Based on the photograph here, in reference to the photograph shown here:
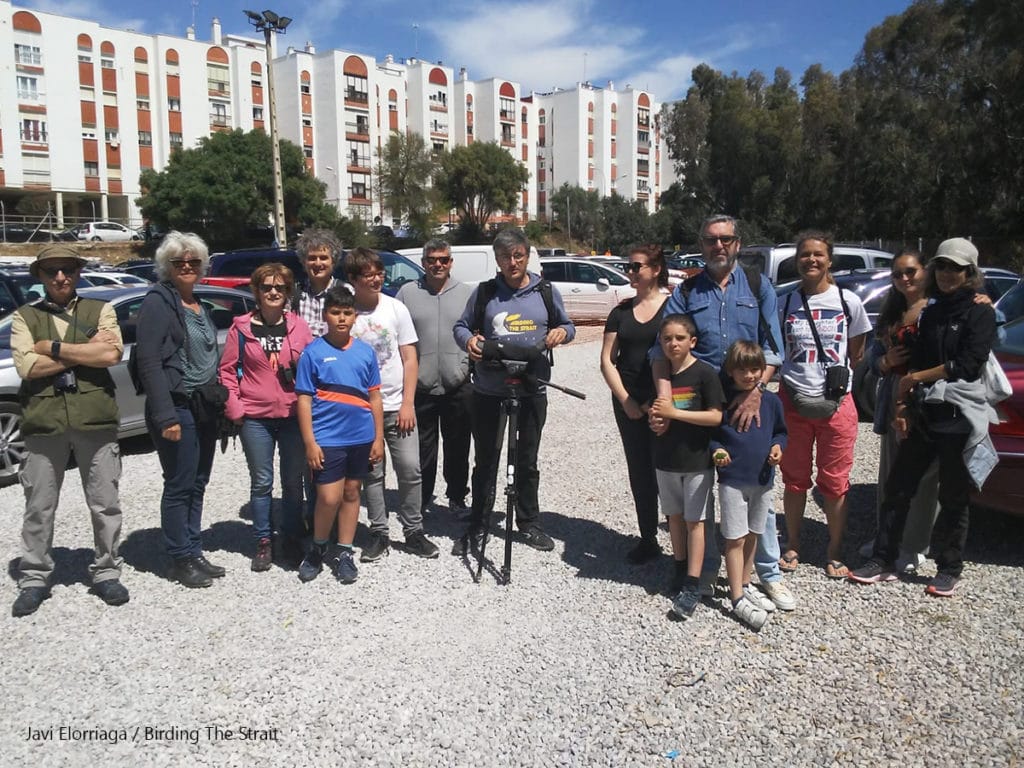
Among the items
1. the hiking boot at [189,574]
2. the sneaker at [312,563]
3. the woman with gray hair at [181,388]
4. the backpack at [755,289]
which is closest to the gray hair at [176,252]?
the woman with gray hair at [181,388]

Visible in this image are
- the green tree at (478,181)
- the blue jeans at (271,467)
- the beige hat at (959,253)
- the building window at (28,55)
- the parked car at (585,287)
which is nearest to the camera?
the beige hat at (959,253)

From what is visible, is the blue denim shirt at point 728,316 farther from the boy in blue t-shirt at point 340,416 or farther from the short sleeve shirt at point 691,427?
the boy in blue t-shirt at point 340,416

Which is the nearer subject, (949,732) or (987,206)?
(949,732)

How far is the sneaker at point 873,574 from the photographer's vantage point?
4602 millimetres

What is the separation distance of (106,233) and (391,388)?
53.2 metres

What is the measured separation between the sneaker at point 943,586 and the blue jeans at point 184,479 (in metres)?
4.01

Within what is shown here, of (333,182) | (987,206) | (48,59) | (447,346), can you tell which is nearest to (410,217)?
(333,182)

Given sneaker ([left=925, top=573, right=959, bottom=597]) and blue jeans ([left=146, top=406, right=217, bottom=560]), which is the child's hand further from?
sneaker ([left=925, top=573, right=959, bottom=597])

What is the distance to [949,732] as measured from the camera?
324cm

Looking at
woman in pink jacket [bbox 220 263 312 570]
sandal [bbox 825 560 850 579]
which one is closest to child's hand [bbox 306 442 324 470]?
woman in pink jacket [bbox 220 263 312 570]

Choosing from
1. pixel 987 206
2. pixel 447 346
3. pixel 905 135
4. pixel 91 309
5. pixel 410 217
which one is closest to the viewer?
pixel 91 309

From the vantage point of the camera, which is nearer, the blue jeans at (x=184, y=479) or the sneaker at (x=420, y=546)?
the blue jeans at (x=184, y=479)

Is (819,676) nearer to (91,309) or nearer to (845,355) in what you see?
(845,355)

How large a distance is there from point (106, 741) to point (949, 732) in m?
3.33
